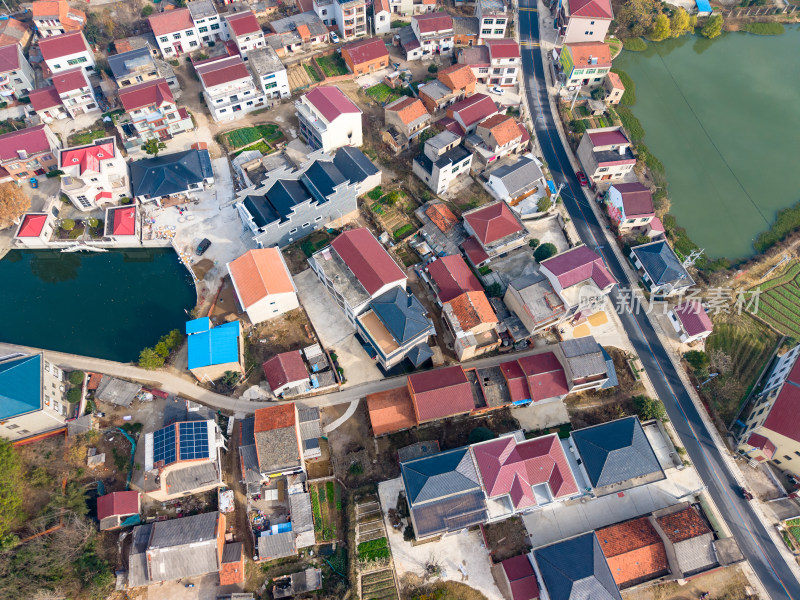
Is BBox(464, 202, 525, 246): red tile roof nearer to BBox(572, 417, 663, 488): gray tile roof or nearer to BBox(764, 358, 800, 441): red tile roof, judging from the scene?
BBox(572, 417, 663, 488): gray tile roof

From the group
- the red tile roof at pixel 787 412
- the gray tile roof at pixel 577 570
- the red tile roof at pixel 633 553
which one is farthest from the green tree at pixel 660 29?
the gray tile roof at pixel 577 570

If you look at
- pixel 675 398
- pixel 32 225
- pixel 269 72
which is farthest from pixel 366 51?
pixel 675 398

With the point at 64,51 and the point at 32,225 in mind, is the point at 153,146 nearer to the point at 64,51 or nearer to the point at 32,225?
the point at 32,225

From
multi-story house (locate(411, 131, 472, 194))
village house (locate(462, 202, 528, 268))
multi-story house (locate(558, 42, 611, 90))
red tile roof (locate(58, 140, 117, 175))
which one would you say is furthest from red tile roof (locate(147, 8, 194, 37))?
multi-story house (locate(558, 42, 611, 90))

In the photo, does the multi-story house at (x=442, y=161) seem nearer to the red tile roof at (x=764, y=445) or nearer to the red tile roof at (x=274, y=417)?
the red tile roof at (x=274, y=417)

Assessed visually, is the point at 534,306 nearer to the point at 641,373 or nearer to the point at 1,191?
the point at 641,373
